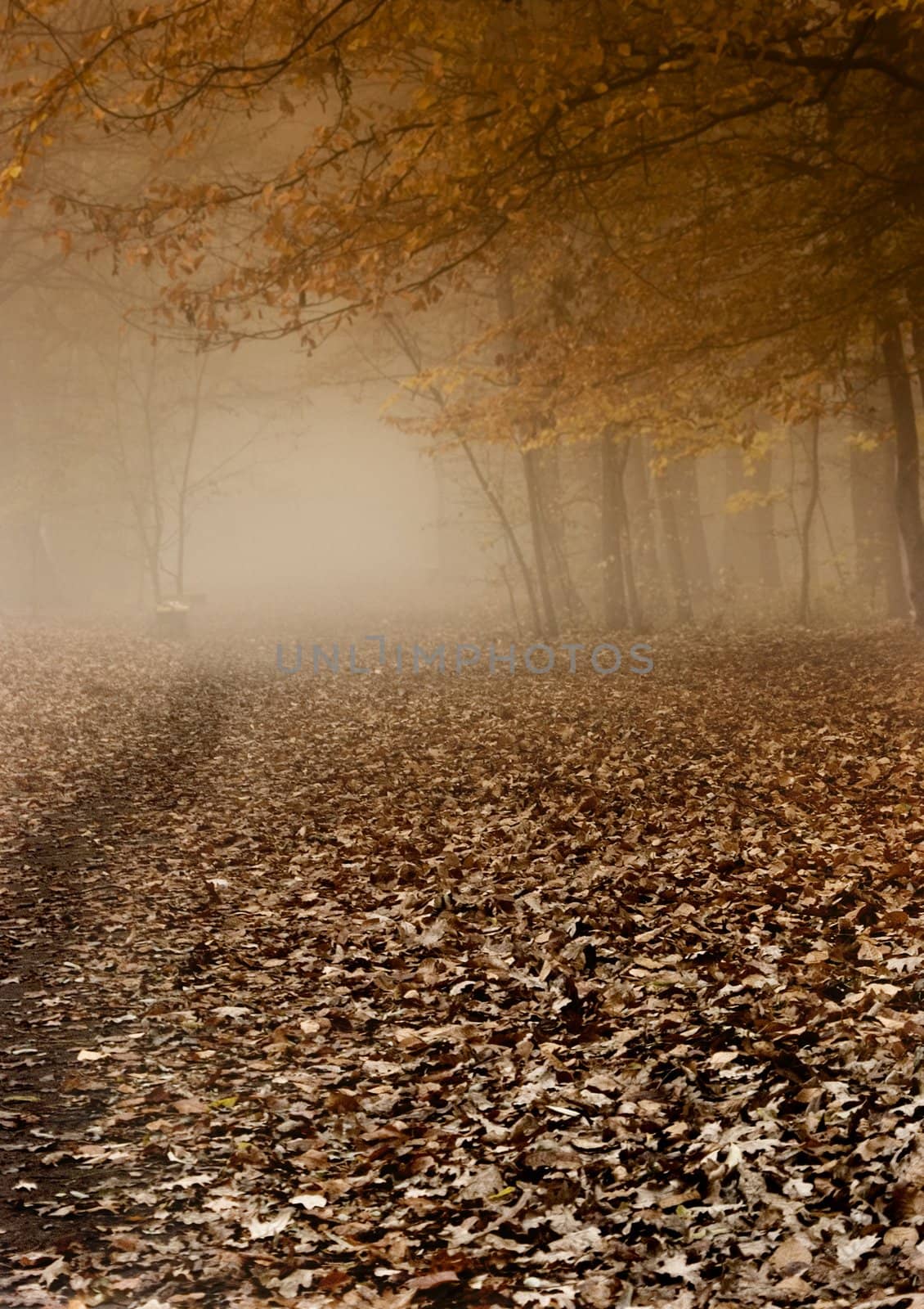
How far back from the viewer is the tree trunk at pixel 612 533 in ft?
72.9

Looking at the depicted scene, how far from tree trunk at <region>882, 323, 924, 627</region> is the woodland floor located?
18.1ft

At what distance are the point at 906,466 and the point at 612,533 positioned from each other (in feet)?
26.2

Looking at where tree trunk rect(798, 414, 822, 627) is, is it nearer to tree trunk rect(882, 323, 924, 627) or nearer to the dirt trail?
tree trunk rect(882, 323, 924, 627)

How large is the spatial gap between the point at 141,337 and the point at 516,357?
86.6ft

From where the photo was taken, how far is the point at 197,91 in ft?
31.7

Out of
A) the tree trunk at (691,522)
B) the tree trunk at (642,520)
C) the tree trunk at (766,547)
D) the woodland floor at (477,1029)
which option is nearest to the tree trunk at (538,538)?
the tree trunk at (642,520)

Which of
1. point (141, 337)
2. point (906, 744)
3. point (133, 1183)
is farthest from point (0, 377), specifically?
point (133, 1183)

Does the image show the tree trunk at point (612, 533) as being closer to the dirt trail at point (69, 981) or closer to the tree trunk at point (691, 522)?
the tree trunk at point (691, 522)

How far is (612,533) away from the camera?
23.5 meters

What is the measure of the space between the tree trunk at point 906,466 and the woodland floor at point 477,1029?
217 inches

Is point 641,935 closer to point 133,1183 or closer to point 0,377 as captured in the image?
point 133,1183

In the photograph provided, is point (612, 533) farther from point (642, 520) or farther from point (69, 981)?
point (69, 981)

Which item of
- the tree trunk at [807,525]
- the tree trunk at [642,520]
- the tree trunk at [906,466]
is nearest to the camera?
the tree trunk at [906,466]

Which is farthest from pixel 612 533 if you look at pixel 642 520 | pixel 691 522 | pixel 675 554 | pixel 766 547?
pixel 766 547
